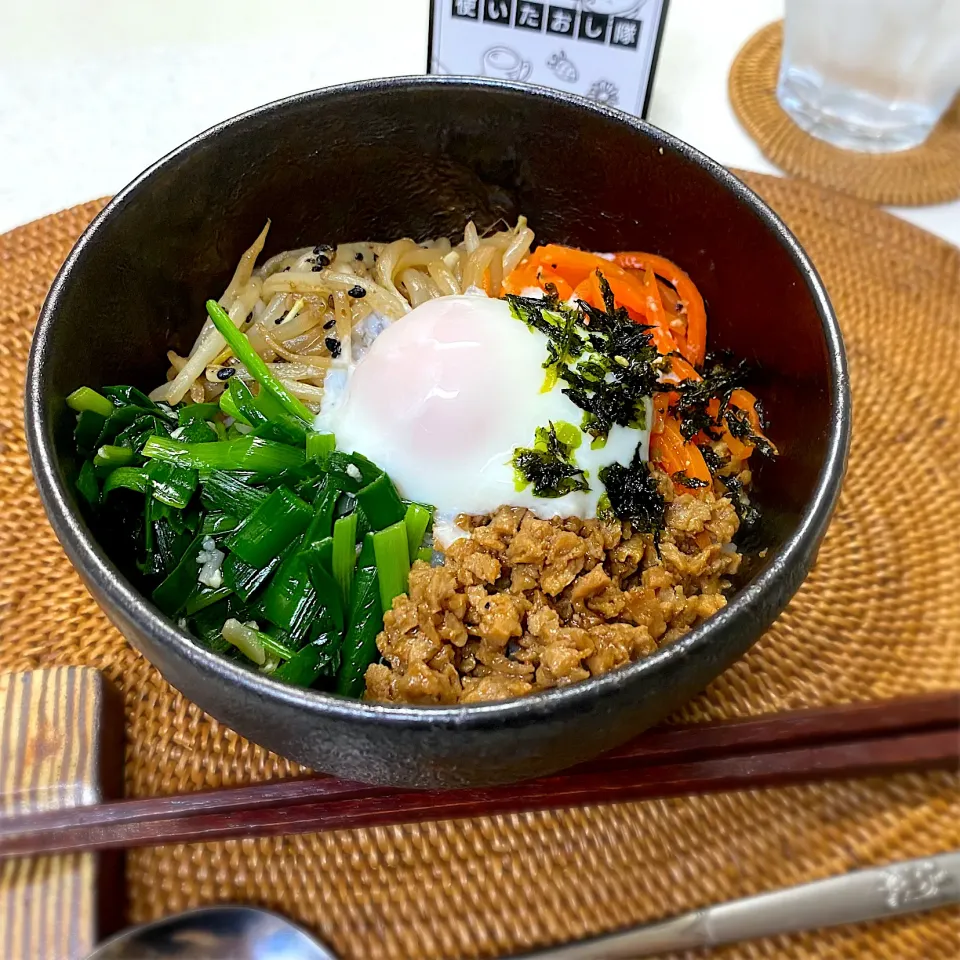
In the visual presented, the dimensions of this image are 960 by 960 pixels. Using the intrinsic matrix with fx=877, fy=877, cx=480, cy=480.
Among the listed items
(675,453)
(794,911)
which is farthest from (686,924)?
(675,453)

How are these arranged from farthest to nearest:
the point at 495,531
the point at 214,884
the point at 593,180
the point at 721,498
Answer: the point at 593,180 → the point at 721,498 → the point at 495,531 → the point at 214,884

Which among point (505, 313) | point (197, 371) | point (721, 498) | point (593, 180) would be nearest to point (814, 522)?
point (721, 498)

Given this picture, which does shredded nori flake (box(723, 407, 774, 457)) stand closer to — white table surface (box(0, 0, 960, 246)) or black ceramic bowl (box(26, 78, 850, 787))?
black ceramic bowl (box(26, 78, 850, 787))

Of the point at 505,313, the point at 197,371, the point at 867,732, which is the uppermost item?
the point at 505,313

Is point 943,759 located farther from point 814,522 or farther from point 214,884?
point 214,884

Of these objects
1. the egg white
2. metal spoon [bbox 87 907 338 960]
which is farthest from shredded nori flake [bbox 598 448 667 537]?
metal spoon [bbox 87 907 338 960]

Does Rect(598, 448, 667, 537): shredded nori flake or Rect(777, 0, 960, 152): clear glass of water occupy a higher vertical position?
Rect(777, 0, 960, 152): clear glass of water

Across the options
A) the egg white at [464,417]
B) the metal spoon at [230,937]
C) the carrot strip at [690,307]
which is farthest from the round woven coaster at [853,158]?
the metal spoon at [230,937]

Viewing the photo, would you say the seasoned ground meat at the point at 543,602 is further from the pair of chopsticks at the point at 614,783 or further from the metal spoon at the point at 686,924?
the metal spoon at the point at 686,924
